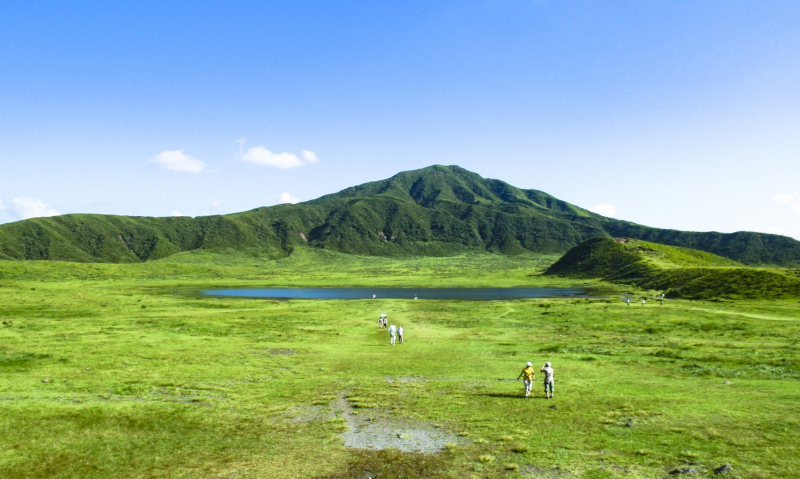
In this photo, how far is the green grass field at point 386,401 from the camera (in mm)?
17719

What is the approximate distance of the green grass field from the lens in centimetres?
1772

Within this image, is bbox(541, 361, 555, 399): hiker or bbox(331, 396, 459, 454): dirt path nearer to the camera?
bbox(331, 396, 459, 454): dirt path

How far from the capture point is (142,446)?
19469 mm

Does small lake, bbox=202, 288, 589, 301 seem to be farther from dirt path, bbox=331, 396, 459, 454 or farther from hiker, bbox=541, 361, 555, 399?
dirt path, bbox=331, 396, 459, 454

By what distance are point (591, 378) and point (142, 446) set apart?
28439mm

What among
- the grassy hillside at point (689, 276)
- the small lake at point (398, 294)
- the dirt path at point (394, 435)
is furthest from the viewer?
the small lake at point (398, 294)

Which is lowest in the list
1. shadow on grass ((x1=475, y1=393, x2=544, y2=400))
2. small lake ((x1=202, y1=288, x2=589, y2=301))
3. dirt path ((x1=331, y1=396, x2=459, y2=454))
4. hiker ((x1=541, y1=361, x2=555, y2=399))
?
small lake ((x1=202, y1=288, x2=589, y2=301))

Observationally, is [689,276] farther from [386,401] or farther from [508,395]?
[386,401]

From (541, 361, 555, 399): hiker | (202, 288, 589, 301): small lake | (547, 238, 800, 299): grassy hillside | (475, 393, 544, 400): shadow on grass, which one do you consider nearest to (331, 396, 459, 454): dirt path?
(475, 393, 544, 400): shadow on grass

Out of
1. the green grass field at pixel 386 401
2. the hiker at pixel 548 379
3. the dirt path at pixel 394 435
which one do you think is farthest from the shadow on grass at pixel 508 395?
the dirt path at pixel 394 435

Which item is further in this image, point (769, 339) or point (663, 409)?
point (769, 339)

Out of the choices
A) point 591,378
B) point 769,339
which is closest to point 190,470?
point 591,378

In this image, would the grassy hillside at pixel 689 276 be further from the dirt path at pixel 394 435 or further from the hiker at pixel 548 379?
the dirt path at pixel 394 435

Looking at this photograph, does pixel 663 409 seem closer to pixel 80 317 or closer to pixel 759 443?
pixel 759 443
